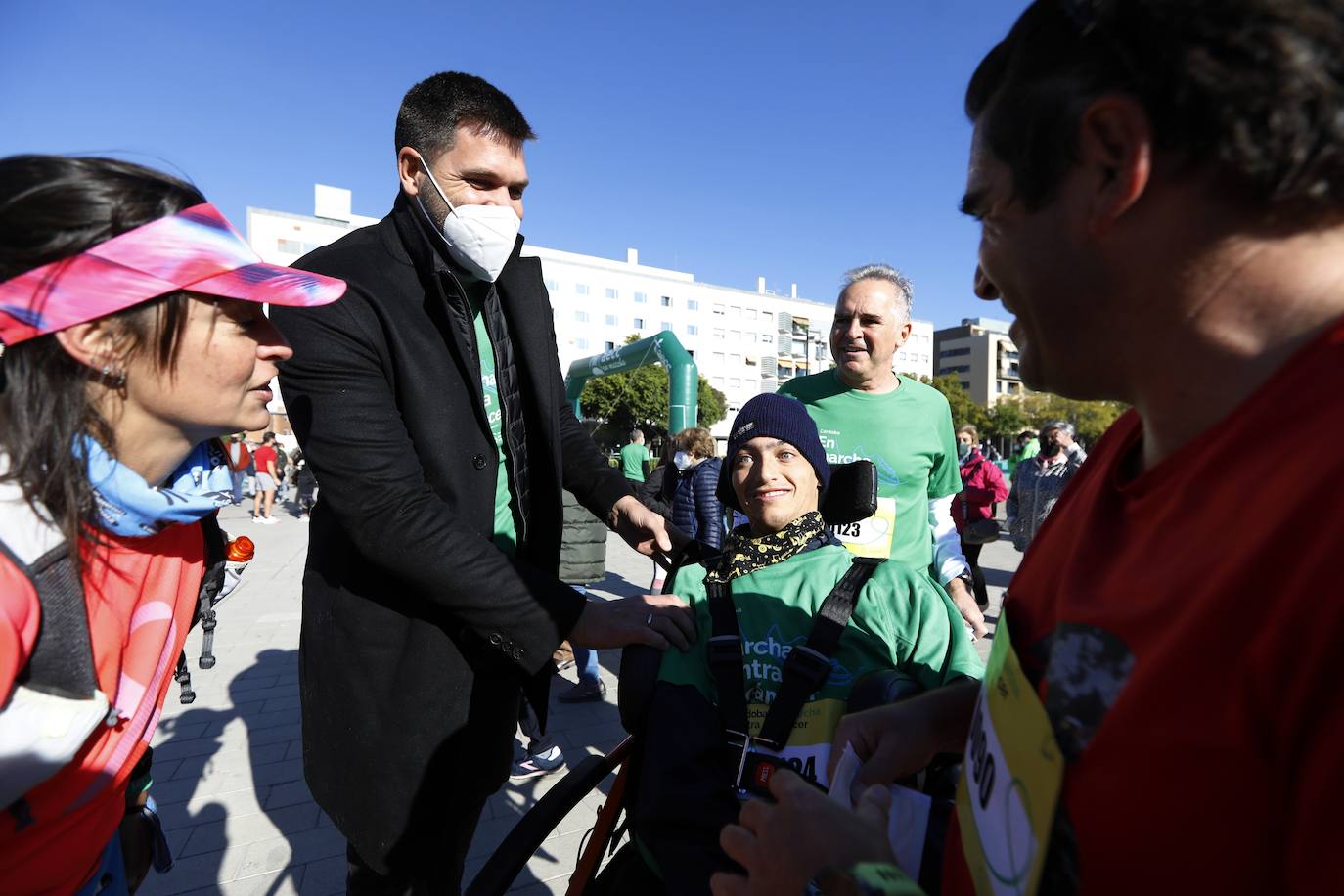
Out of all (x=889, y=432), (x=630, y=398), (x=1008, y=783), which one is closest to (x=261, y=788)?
(x=889, y=432)

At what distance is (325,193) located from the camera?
51.5 meters

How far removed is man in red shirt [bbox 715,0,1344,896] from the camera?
21.4 inches

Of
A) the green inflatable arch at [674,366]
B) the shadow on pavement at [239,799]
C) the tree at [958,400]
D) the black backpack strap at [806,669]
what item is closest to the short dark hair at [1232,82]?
the black backpack strap at [806,669]

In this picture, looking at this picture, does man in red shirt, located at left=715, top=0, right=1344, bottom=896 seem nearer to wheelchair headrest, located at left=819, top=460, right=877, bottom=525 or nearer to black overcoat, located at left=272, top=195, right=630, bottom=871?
black overcoat, located at left=272, top=195, right=630, bottom=871

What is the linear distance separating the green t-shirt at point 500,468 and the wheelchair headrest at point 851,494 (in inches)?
38.9

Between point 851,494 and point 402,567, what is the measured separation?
1407 millimetres

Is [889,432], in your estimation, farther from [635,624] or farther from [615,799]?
[615,799]

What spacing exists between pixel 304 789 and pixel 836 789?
355 cm

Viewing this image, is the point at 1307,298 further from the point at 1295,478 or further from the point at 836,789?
the point at 836,789

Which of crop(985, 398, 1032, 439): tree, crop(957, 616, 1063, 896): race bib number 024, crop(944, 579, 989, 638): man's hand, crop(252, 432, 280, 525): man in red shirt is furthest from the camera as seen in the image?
crop(985, 398, 1032, 439): tree

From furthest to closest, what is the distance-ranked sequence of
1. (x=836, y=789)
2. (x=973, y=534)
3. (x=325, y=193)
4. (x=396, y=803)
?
(x=325, y=193) → (x=973, y=534) → (x=396, y=803) → (x=836, y=789)

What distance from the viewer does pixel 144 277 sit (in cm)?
115

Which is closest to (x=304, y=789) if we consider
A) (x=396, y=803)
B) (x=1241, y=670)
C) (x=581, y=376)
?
(x=396, y=803)

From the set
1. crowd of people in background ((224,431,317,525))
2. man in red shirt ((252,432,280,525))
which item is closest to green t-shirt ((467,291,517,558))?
crowd of people in background ((224,431,317,525))
